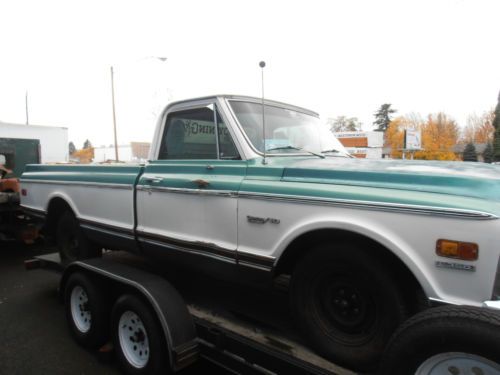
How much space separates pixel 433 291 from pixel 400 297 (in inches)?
9.1

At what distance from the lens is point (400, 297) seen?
2.03 m

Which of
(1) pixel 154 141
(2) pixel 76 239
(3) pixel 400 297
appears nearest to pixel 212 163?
(1) pixel 154 141

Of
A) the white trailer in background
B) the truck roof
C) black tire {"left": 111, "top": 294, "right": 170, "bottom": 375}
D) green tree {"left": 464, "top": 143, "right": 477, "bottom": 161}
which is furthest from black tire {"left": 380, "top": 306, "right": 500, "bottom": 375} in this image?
green tree {"left": 464, "top": 143, "right": 477, "bottom": 161}

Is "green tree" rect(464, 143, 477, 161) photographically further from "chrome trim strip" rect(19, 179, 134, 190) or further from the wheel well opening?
the wheel well opening

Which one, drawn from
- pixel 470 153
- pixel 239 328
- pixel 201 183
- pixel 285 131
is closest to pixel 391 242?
pixel 239 328

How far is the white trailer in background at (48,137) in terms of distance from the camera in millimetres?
18250

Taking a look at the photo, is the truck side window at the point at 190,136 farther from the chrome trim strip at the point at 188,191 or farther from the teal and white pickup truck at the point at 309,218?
the chrome trim strip at the point at 188,191

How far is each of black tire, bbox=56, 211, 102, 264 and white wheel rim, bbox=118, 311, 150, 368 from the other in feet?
4.95

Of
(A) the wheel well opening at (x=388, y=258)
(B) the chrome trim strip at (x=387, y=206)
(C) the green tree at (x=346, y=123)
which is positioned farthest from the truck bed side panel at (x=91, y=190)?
(C) the green tree at (x=346, y=123)

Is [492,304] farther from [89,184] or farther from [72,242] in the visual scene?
[72,242]

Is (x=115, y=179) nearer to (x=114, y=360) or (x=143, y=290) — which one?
(x=143, y=290)

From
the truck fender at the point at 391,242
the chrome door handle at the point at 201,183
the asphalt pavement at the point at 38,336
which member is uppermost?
the chrome door handle at the point at 201,183

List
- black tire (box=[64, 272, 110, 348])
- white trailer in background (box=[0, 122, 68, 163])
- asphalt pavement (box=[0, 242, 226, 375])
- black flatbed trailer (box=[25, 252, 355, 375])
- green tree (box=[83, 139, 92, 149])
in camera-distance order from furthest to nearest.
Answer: green tree (box=[83, 139, 92, 149]) < white trailer in background (box=[0, 122, 68, 163]) < black tire (box=[64, 272, 110, 348]) < asphalt pavement (box=[0, 242, 226, 375]) < black flatbed trailer (box=[25, 252, 355, 375])

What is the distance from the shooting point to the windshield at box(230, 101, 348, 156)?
302cm
